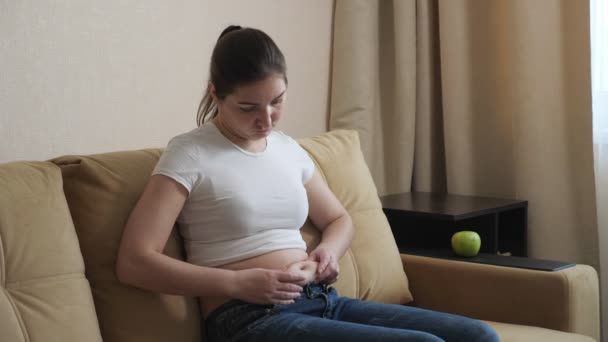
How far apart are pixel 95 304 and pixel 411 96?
66.4 inches

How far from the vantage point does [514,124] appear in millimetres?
2855

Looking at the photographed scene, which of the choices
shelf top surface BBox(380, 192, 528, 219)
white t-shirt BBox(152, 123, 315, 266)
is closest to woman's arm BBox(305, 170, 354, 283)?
white t-shirt BBox(152, 123, 315, 266)

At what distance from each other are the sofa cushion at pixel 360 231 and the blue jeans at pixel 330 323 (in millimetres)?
240

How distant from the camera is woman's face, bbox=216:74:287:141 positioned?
171 centimetres

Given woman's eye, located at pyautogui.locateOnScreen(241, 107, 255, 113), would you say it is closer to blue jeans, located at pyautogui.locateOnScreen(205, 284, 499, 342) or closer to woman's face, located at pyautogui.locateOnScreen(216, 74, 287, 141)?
woman's face, located at pyautogui.locateOnScreen(216, 74, 287, 141)

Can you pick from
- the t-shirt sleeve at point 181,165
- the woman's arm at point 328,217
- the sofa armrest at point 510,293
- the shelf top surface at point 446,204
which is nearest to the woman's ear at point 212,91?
the t-shirt sleeve at point 181,165

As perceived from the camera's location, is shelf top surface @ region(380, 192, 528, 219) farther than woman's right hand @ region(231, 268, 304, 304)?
Yes

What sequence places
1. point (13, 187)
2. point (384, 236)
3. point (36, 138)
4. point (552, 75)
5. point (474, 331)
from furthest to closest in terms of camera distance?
1. point (552, 75)
2. point (384, 236)
3. point (36, 138)
4. point (474, 331)
5. point (13, 187)

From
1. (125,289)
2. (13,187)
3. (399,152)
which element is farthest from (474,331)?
(399,152)

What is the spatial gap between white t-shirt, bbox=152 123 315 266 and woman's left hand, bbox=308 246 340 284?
0.18ft

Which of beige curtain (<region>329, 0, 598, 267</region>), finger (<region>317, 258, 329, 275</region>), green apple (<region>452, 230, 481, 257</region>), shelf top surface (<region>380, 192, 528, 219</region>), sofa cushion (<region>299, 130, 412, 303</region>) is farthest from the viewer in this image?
beige curtain (<region>329, 0, 598, 267</region>)

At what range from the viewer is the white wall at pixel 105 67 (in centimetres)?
197

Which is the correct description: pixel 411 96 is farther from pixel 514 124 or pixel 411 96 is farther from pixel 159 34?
pixel 159 34

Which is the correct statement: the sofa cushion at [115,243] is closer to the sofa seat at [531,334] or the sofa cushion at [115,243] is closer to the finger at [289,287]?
the finger at [289,287]
